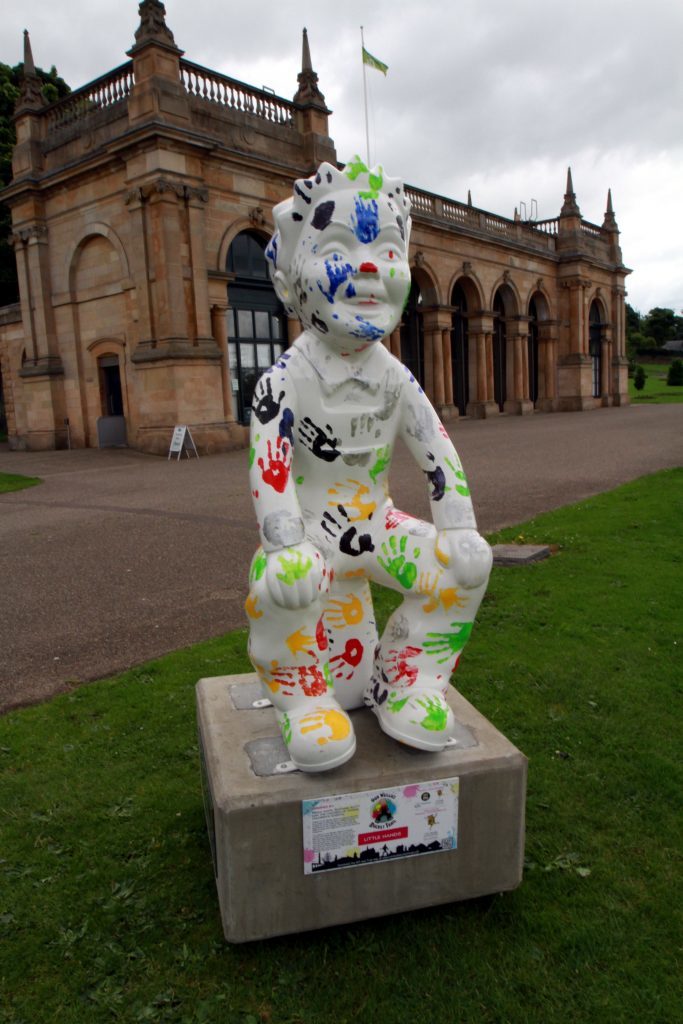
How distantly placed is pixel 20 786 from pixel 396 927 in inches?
65.4

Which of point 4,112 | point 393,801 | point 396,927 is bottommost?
point 396,927

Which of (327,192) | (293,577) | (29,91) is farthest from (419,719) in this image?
(29,91)

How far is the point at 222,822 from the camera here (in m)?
2.14

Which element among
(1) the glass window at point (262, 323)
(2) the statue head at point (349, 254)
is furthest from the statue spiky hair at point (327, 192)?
(1) the glass window at point (262, 323)

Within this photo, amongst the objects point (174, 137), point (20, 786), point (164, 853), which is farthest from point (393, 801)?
point (174, 137)

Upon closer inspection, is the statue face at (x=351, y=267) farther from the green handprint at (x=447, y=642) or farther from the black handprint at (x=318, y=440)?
the green handprint at (x=447, y=642)

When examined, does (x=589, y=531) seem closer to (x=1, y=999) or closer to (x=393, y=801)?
(x=393, y=801)

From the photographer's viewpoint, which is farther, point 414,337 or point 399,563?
Answer: point 414,337

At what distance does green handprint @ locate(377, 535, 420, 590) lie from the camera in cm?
245

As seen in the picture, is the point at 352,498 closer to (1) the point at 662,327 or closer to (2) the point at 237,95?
(2) the point at 237,95

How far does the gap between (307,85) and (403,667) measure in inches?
804

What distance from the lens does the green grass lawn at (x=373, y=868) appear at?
6.73 ft

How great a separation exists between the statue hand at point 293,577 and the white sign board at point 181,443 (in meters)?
14.4

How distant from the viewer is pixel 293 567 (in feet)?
7.20
